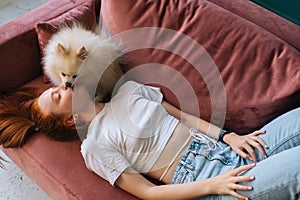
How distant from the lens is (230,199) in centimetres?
115

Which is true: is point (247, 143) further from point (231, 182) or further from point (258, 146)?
point (231, 182)

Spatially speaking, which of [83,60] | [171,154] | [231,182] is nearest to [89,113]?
[83,60]

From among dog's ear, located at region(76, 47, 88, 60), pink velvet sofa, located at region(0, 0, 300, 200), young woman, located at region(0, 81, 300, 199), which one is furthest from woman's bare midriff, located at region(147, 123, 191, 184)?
dog's ear, located at region(76, 47, 88, 60)

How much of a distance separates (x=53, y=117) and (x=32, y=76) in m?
0.33

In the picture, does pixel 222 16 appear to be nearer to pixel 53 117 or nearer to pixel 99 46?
pixel 99 46

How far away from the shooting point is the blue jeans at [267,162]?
3.61 feet

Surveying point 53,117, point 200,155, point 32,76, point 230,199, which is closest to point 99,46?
point 53,117

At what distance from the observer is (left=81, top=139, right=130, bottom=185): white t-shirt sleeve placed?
124cm

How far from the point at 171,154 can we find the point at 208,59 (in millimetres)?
343

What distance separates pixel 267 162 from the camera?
1.17 m

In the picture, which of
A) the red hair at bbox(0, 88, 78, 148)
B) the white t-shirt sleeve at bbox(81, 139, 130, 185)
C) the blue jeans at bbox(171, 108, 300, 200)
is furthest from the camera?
the red hair at bbox(0, 88, 78, 148)

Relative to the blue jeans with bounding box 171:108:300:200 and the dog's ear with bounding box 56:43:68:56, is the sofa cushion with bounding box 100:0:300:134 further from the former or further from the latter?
the dog's ear with bounding box 56:43:68:56

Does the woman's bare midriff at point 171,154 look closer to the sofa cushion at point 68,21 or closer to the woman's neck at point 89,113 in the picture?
the woman's neck at point 89,113

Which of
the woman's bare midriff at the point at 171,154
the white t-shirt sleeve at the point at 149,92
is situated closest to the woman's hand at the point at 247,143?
the woman's bare midriff at the point at 171,154
